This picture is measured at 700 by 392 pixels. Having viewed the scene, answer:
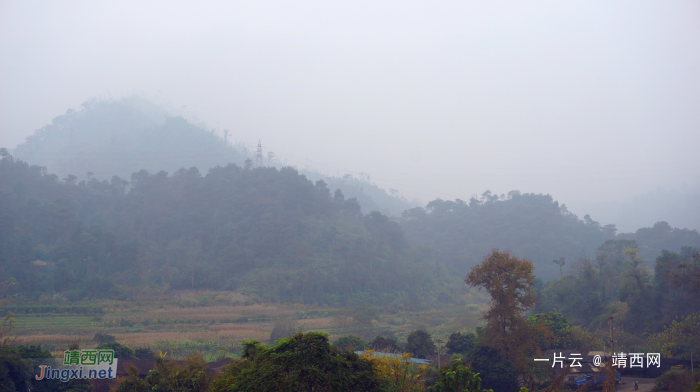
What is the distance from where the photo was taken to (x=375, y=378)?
30.5ft

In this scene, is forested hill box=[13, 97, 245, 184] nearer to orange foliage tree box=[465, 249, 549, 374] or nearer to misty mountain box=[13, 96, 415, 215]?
misty mountain box=[13, 96, 415, 215]

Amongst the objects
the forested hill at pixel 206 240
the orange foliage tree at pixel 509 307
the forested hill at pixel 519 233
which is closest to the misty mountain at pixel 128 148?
the forested hill at pixel 519 233

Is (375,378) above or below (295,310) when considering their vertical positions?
above

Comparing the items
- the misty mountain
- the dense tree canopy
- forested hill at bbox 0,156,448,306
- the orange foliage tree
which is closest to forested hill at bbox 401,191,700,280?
forested hill at bbox 0,156,448,306

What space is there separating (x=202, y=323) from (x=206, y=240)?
2921 centimetres

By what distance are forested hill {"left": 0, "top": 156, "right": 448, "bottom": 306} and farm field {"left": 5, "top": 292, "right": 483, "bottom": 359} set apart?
6.27 m

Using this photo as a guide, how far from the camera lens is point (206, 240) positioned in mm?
61062

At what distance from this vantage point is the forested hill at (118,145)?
111 m

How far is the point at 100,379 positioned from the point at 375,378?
11.8m

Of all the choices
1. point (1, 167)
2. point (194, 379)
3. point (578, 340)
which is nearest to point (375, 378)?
point (194, 379)

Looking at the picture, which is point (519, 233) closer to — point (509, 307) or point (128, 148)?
point (509, 307)

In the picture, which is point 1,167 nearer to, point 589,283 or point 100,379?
point 100,379

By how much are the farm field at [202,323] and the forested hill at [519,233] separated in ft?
99.3

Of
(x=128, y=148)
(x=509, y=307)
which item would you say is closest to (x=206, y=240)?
(x=509, y=307)
